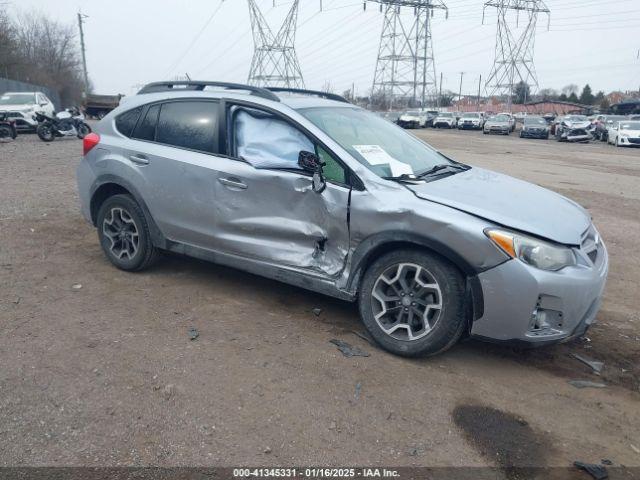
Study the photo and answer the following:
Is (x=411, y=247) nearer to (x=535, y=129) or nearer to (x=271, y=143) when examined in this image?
(x=271, y=143)

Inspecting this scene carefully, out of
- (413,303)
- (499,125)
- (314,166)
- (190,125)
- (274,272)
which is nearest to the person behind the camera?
(413,303)

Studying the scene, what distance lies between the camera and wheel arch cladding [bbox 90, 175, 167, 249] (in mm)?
4848

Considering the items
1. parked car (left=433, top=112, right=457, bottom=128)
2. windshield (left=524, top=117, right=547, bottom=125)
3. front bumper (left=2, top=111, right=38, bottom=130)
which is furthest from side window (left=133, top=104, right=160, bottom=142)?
parked car (left=433, top=112, right=457, bottom=128)

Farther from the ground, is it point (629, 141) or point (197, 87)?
point (197, 87)

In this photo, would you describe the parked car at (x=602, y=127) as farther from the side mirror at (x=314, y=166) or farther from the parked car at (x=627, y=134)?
the side mirror at (x=314, y=166)

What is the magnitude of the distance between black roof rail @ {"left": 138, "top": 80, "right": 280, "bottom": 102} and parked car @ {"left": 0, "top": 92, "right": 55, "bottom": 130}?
19.3 m

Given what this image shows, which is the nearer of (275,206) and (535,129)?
(275,206)

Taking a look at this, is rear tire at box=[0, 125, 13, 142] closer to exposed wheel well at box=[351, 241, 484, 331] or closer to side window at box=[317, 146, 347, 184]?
side window at box=[317, 146, 347, 184]

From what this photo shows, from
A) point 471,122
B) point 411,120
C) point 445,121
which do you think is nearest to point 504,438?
point 411,120

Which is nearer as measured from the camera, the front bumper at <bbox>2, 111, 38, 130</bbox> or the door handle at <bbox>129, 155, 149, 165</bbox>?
the door handle at <bbox>129, 155, 149, 165</bbox>

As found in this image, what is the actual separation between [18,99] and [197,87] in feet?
70.0

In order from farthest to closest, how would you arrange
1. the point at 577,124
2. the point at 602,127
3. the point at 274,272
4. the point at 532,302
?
the point at 602,127 < the point at 577,124 < the point at 274,272 < the point at 532,302

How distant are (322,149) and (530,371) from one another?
209 centimetres

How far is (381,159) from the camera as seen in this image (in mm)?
4066
